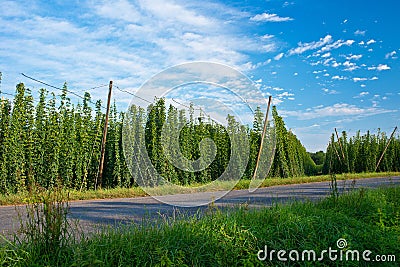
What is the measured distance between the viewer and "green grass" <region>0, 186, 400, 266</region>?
3.77m

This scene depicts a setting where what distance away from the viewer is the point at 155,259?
3.84m

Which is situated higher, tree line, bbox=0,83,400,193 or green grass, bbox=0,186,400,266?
tree line, bbox=0,83,400,193

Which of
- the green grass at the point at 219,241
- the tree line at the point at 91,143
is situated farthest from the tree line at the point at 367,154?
the green grass at the point at 219,241

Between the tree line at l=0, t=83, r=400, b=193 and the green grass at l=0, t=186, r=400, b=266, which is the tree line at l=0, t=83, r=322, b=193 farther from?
the green grass at l=0, t=186, r=400, b=266

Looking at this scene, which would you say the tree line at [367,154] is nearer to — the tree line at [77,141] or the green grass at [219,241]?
the tree line at [77,141]

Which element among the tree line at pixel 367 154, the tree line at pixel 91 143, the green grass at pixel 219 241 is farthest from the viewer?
the tree line at pixel 367 154

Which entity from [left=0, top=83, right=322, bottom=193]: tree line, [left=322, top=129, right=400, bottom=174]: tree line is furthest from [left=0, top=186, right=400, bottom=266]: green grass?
[left=322, top=129, right=400, bottom=174]: tree line

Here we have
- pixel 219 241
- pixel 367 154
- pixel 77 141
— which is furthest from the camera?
pixel 367 154

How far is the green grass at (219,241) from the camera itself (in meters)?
3.77

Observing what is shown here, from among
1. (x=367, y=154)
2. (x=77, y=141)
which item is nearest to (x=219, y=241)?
(x=77, y=141)

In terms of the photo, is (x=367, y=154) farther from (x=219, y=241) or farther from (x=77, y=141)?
(x=219, y=241)

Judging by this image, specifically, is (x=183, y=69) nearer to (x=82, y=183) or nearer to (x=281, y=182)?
(x=82, y=183)

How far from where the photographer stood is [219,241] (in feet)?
14.6

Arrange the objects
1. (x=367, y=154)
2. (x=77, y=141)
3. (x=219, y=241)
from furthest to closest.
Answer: (x=367, y=154), (x=77, y=141), (x=219, y=241)
